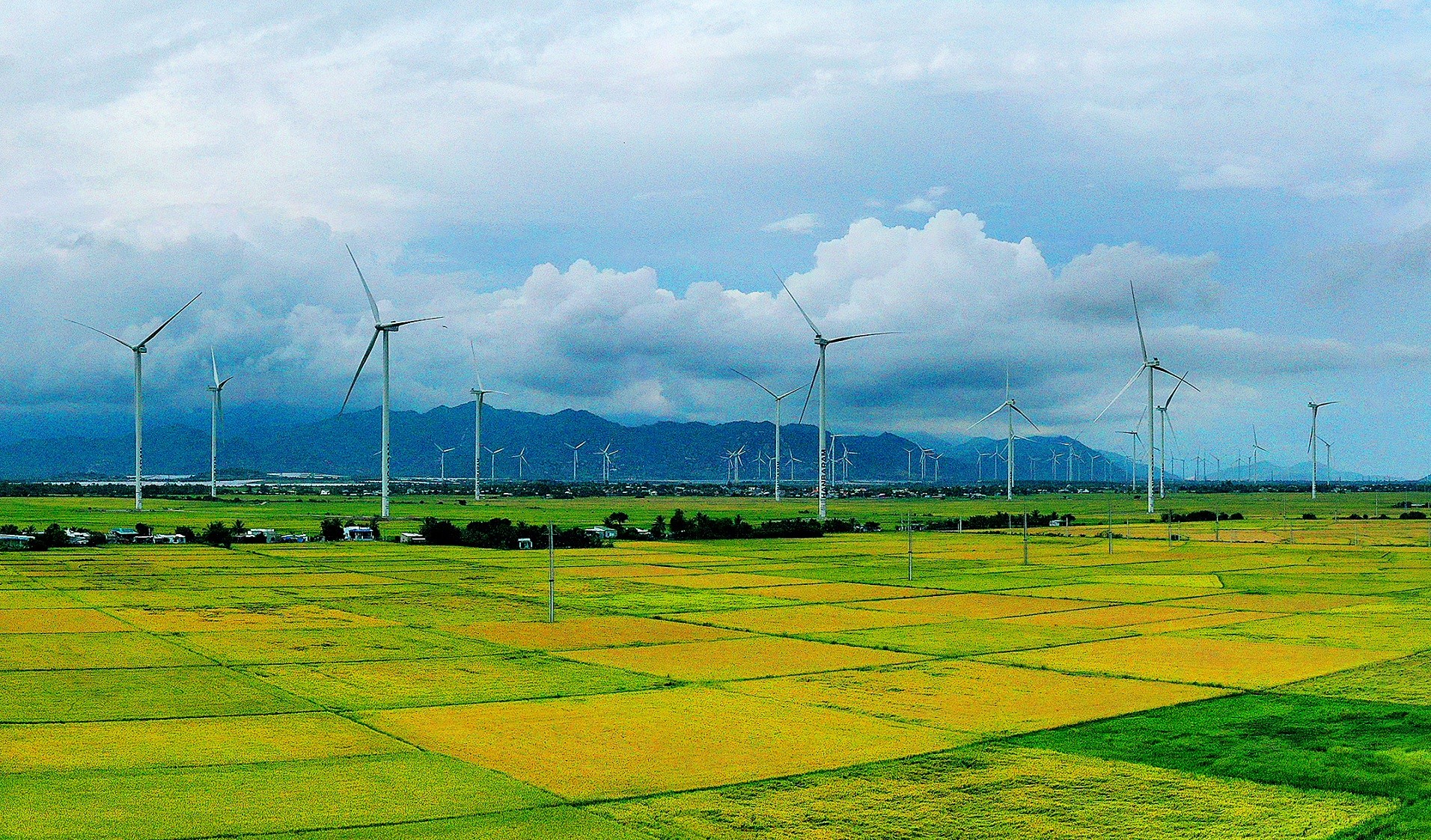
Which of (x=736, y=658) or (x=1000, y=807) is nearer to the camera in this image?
(x=1000, y=807)

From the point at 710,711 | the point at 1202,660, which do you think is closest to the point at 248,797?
the point at 710,711

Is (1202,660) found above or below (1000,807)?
below

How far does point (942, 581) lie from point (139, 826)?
59051 millimetres

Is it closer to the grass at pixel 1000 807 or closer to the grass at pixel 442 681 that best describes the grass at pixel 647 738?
the grass at pixel 1000 807

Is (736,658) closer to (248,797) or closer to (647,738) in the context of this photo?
(647,738)

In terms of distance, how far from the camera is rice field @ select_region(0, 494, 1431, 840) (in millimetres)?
21094

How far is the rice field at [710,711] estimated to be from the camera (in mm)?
21094

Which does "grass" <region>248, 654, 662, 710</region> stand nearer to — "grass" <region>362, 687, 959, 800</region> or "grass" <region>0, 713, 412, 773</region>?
"grass" <region>362, 687, 959, 800</region>

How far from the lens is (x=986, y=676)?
36.5 metres

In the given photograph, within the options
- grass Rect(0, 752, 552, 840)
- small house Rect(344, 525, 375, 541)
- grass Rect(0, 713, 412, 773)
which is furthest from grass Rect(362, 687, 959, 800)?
small house Rect(344, 525, 375, 541)

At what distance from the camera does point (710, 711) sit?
30.9 m

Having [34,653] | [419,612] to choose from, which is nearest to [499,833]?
[34,653]

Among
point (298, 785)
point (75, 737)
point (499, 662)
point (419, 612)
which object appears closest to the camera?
point (298, 785)

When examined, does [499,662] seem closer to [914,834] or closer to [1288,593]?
[914,834]
